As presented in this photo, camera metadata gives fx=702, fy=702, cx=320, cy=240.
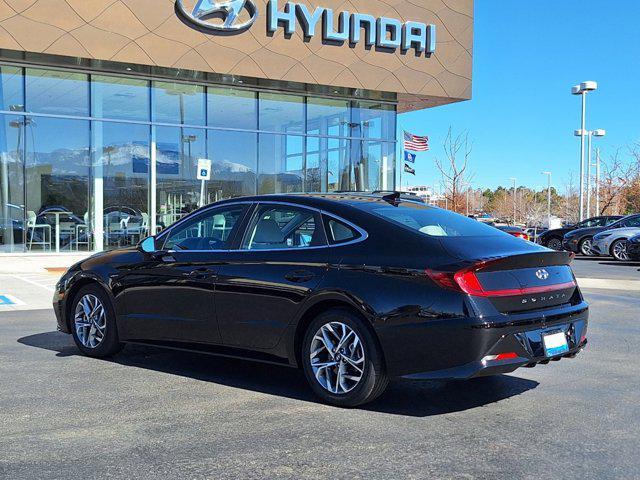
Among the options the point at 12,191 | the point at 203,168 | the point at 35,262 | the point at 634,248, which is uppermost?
the point at 203,168

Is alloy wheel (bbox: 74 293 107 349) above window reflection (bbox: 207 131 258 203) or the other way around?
the other way around

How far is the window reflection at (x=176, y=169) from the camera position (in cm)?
2045

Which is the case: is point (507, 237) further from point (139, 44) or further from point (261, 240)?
point (139, 44)

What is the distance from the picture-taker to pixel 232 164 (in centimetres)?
2147

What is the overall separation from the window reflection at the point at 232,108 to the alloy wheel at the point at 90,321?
1462 centimetres

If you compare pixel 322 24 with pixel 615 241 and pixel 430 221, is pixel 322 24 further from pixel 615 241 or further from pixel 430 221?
pixel 430 221

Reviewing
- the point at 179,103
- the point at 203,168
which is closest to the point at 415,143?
the point at 179,103

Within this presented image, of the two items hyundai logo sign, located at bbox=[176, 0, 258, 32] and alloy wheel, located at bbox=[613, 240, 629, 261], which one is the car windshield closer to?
hyundai logo sign, located at bbox=[176, 0, 258, 32]

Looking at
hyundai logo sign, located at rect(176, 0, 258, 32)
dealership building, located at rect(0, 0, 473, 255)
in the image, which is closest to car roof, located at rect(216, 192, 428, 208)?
dealership building, located at rect(0, 0, 473, 255)

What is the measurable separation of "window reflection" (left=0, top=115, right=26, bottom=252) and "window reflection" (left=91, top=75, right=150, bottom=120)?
2.10 meters

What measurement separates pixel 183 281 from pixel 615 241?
19.9m

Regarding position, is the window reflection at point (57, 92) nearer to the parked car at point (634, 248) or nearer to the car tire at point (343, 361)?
the car tire at point (343, 361)

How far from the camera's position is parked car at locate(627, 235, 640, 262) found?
69.4 feet

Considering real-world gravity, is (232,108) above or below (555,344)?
above
